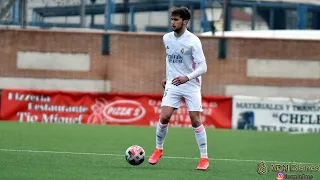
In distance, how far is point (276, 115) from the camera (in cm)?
2933

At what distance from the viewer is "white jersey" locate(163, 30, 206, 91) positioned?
1341 cm

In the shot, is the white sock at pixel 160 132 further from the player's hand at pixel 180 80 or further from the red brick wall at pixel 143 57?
the red brick wall at pixel 143 57

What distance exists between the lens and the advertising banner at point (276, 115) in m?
29.1

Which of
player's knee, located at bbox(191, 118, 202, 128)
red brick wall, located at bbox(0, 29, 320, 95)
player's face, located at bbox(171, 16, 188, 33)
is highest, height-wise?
player's face, located at bbox(171, 16, 188, 33)

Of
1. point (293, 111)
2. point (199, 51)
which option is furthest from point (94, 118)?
point (199, 51)

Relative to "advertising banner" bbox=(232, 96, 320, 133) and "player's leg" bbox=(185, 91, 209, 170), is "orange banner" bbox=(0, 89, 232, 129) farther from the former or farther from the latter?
"player's leg" bbox=(185, 91, 209, 170)

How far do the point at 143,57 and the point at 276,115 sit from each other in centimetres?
854

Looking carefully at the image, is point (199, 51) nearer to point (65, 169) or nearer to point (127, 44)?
point (65, 169)

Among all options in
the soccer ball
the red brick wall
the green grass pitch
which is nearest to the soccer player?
the soccer ball

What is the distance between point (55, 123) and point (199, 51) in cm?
1577

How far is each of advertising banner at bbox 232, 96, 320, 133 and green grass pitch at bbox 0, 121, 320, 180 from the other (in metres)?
2.25

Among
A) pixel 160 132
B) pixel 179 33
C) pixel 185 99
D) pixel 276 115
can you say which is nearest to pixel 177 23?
pixel 179 33

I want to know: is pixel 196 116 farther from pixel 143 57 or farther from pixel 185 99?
pixel 143 57

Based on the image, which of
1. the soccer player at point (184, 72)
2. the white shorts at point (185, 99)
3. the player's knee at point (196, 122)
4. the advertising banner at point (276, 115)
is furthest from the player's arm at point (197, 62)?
the advertising banner at point (276, 115)
